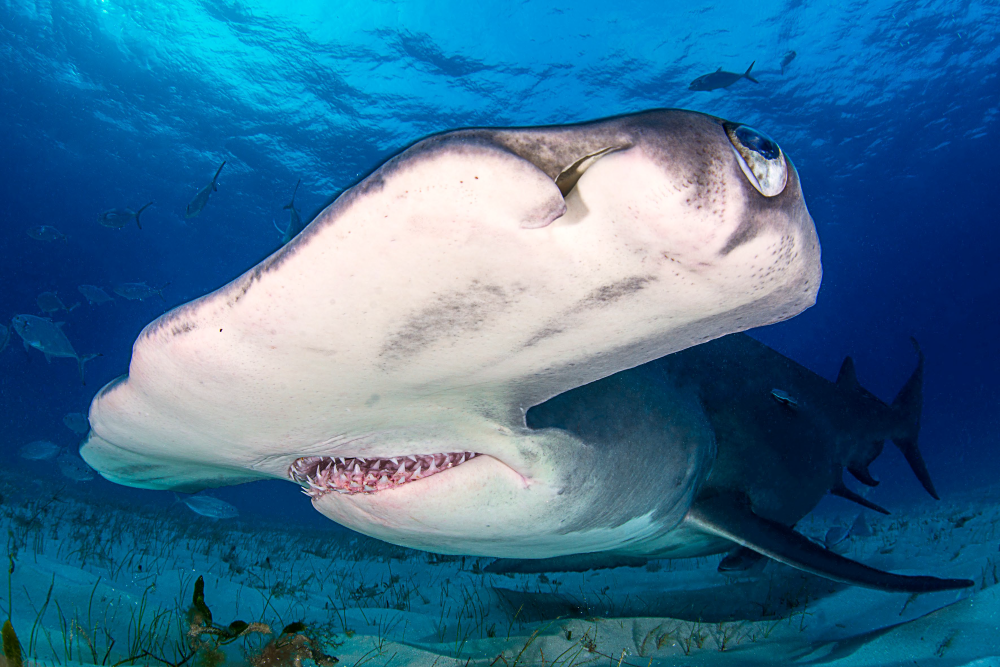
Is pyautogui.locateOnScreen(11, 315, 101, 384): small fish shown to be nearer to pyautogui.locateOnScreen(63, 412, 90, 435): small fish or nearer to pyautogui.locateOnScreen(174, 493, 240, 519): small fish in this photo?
pyautogui.locateOnScreen(63, 412, 90, 435): small fish

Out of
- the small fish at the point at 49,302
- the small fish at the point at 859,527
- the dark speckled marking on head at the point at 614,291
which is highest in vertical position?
the small fish at the point at 49,302

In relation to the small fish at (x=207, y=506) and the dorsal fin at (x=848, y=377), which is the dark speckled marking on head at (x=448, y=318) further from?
the small fish at (x=207, y=506)

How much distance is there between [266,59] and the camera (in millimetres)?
24031

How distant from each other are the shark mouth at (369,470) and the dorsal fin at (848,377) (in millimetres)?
5516

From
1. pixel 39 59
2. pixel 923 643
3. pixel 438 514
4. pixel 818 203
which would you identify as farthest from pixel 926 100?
pixel 39 59

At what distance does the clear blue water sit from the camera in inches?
858

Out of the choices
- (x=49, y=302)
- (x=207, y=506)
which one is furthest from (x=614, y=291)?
(x=49, y=302)

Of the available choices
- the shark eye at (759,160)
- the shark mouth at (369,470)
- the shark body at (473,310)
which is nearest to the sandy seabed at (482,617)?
the shark mouth at (369,470)

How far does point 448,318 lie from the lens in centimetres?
137

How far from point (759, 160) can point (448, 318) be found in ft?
2.97

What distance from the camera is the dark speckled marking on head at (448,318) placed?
1282mm

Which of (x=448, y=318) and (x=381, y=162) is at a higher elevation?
(x=381, y=162)

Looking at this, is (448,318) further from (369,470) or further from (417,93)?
(417,93)

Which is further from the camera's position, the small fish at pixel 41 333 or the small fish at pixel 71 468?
the small fish at pixel 71 468
